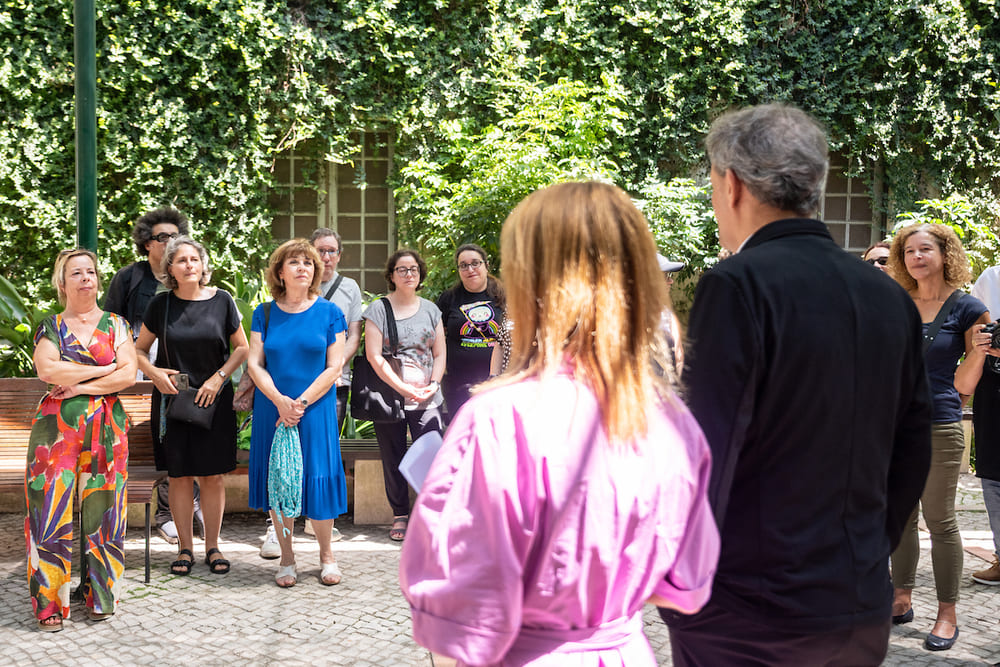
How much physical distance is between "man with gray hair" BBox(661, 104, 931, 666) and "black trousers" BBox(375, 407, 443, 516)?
4313 mm

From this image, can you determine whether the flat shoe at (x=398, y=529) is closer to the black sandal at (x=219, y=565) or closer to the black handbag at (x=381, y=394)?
the black handbag at (x=381, y=394)

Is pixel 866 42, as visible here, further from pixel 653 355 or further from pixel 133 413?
pixel 653 355

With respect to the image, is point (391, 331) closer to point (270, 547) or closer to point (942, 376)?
point (270, 547)

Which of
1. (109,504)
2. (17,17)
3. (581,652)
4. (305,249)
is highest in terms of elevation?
(17,17)

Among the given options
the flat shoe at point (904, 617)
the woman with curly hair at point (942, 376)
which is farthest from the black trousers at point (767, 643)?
the flat shoe at point (904, 617)

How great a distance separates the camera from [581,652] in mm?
1571

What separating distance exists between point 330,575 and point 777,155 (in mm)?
4000

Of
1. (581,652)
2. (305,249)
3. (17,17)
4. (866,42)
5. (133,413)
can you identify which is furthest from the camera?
(866,42)

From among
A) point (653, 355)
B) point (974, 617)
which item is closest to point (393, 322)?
point (974, 617)

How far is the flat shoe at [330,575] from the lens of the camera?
5.09 meters

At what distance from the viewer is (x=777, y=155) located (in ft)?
6.13

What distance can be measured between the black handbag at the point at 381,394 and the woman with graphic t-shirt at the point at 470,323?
45 cm

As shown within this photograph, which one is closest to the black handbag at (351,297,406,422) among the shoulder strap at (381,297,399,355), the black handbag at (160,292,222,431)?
the shoulder strap at (381,297,399,355)

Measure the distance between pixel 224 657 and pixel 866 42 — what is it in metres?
Answer: 10.0
